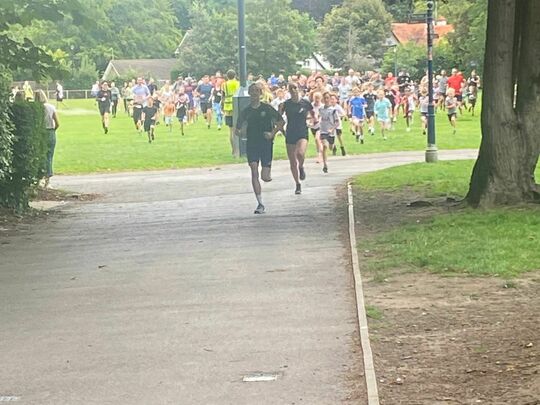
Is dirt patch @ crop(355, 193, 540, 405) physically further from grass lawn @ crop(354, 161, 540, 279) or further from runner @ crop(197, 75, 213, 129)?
runner @ crop(197, 75, 213, 129)

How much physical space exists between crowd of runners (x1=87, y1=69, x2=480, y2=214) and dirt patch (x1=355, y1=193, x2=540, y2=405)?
20.7 ft

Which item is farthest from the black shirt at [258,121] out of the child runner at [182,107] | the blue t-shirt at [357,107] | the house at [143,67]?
the house at [143,67]

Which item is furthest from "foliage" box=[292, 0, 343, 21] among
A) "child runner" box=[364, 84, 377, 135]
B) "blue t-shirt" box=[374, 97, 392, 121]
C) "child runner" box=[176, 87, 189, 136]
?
"blue t-shirt" box=[374, 97, 392, 121]

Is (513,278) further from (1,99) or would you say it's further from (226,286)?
(1,99)

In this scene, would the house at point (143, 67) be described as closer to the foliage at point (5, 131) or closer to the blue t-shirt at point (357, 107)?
the blue t-shirt at point (357, 107)

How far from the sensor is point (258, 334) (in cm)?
835

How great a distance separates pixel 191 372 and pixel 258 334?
1137 millimetres

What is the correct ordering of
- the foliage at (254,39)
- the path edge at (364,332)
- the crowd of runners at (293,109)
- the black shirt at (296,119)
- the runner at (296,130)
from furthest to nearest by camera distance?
the foliage at (254,39) < the black shirt at (296,119) < the runner at (296,130) < the crowd of runners at (293,109) < the path edge at (364,332)

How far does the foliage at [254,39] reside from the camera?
67.3 m

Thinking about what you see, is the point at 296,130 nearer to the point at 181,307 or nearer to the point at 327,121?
the point at 327,121

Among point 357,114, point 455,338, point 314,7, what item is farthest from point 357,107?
point 314,7

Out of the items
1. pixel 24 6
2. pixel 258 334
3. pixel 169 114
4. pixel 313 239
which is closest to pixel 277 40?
pixel 169 114

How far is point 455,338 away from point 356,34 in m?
67.3

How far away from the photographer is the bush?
1717 centimetres
